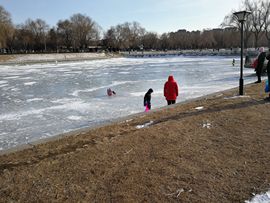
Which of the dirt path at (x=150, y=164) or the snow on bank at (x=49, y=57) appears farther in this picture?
the snow on bank at (x=49, y=57)

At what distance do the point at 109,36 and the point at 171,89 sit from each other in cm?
11083

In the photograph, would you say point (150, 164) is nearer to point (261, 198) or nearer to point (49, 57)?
point (261, 198)

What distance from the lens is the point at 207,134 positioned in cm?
583

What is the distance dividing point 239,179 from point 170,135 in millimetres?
2104

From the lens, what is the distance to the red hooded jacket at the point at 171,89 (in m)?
10.4

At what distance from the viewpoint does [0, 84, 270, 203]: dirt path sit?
3691 millimetres

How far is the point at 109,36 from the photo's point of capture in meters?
117

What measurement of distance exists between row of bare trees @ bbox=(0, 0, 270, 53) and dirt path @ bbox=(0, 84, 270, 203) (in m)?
64.6

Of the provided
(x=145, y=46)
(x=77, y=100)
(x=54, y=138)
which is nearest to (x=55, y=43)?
(x=145, y=46)

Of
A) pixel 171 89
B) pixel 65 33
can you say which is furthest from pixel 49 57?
pixel 171 89

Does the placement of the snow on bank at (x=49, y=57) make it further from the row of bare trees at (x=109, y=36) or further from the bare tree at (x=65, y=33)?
the bare tree at (x=65, y=33)

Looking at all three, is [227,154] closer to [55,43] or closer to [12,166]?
[12,166]

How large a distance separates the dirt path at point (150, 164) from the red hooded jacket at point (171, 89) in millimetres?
3692

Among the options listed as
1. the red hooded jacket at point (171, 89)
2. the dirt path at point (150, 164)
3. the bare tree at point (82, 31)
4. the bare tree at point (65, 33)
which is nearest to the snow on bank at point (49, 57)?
the bare tree at point (82, 31)
